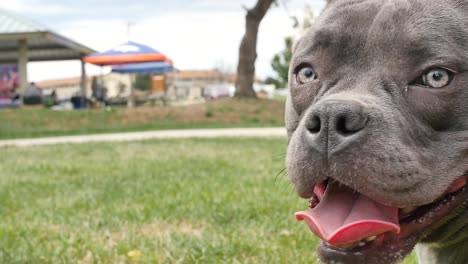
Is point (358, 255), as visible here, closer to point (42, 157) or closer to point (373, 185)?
point (373, 185)

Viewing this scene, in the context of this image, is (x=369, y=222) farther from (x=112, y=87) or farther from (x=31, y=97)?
(x=112, y=87)

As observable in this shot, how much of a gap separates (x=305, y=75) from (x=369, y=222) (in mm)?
821

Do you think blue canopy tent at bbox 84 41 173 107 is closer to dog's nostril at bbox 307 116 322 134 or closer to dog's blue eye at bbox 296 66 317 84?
dog's blue eye at bbox 296 66 317 84

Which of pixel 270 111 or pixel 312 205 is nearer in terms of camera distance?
pixel 312 205

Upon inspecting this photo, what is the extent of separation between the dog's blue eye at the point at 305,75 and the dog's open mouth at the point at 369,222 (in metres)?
0.54

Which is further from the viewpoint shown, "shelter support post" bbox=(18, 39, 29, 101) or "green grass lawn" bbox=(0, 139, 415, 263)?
"shelter support post" bbox=(18, 39, 29, 101)

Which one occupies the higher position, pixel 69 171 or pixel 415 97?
pixel 415 97

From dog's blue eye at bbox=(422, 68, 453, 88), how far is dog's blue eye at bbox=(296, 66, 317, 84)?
21.7 inches

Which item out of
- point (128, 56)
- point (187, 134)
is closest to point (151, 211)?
point (187, 134)

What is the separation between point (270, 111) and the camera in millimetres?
20266

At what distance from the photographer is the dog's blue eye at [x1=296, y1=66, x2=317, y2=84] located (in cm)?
286

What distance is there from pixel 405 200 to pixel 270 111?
Answer: 58.9 feet

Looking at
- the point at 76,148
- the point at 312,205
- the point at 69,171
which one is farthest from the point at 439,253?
the point at 76,148

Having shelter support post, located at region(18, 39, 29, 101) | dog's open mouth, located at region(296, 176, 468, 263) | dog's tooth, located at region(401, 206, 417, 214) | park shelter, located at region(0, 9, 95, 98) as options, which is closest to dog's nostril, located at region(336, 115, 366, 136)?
A: dog's open mouth, located at region(296, 176, 468, 263)
